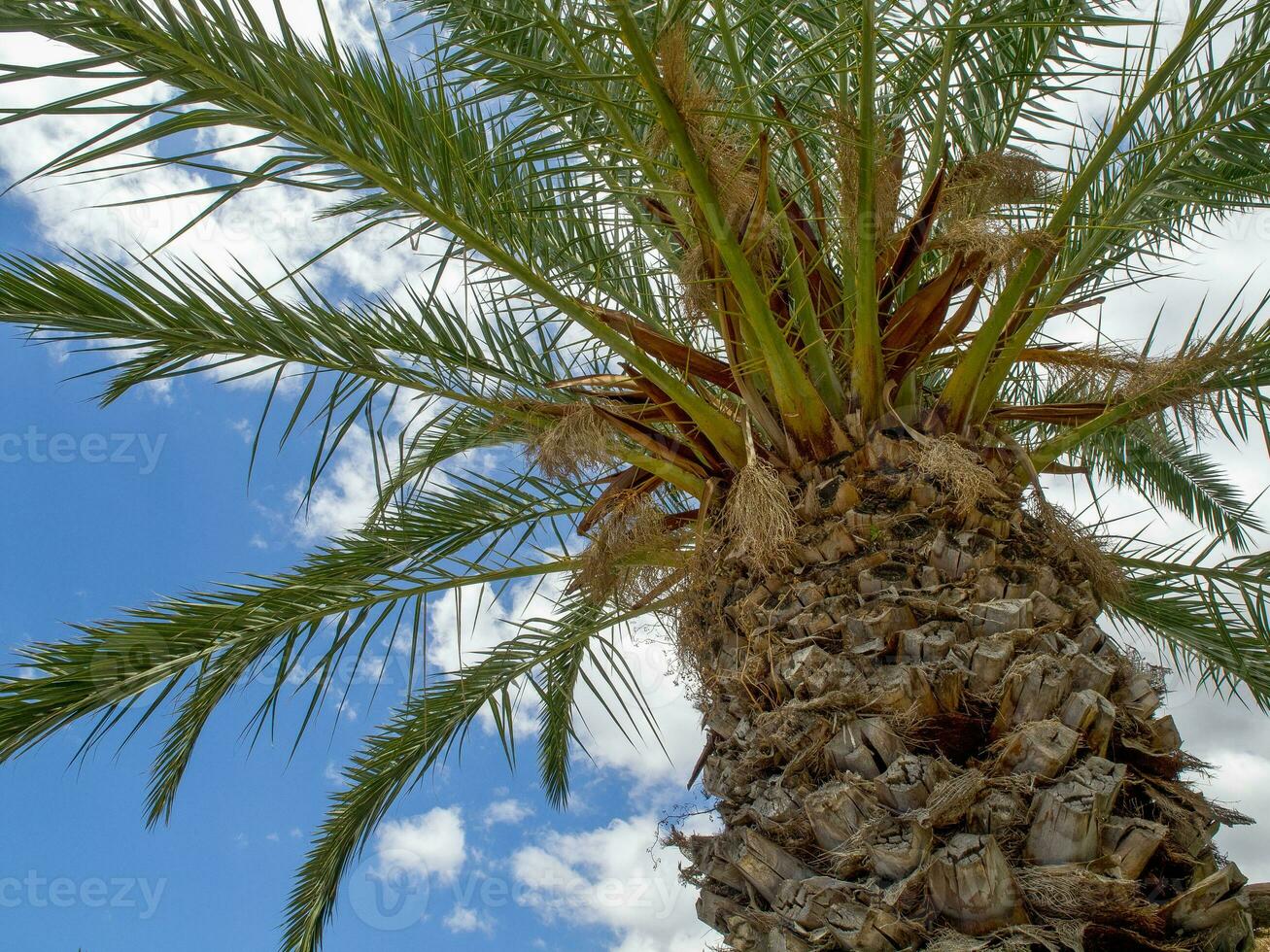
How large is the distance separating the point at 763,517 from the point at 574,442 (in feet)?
2.43

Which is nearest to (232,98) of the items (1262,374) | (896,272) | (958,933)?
(896,272)

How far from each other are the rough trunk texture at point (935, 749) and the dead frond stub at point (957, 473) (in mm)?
22

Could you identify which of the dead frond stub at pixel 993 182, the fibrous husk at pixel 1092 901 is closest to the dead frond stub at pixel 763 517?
the fibrous husk at pixel 1092 901

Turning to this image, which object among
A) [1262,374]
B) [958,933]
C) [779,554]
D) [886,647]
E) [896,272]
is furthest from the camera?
[1262,374]

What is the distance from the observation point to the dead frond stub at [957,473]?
306cm

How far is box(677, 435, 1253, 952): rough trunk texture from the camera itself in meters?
2.39

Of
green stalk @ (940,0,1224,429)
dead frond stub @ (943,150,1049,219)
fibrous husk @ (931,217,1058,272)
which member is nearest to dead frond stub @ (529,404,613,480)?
green stalk @ (940,0,1224,429)

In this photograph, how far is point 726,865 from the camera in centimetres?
300

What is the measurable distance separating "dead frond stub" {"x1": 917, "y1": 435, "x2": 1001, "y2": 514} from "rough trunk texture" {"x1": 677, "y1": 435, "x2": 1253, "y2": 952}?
0.07 ft

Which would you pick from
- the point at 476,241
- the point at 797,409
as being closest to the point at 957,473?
the point at 797,409

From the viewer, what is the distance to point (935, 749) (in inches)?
106

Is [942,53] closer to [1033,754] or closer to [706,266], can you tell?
[706,266]

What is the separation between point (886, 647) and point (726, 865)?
85cm

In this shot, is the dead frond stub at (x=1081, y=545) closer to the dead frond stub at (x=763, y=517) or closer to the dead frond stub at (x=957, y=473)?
the dead frond stub at (x=957, y=473)
